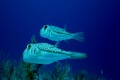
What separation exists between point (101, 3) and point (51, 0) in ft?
162

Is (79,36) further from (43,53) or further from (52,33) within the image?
(43,53)

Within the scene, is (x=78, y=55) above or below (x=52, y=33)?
below

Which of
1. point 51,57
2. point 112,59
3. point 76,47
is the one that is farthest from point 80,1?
point 51,57

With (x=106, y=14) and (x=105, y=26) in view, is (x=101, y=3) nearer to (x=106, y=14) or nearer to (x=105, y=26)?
(x=106, y=14)

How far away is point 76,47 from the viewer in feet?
275

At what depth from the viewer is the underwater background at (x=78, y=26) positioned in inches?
1822

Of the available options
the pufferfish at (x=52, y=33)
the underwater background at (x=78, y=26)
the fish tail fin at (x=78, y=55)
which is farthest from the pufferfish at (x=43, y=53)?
the underwater background at (x=78, y=26)

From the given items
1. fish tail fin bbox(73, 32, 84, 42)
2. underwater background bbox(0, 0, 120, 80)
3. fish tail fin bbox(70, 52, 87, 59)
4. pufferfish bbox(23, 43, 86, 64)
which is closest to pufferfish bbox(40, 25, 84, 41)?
fish tail fin bbox(73, 32, 84, 42)

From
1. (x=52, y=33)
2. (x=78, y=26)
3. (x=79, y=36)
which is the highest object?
(x=78, y=26)

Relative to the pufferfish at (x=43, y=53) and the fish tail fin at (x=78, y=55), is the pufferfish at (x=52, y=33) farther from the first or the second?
the fish tail fin at (x=78, y=55)

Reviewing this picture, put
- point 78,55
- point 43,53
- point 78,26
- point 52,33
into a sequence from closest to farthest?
point 78,55 → point 43,53 → point 52,33 → point 78,26

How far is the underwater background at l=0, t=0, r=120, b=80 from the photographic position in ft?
152

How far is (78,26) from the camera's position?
11319cm

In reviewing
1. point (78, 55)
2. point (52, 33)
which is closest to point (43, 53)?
point (78, 55)
